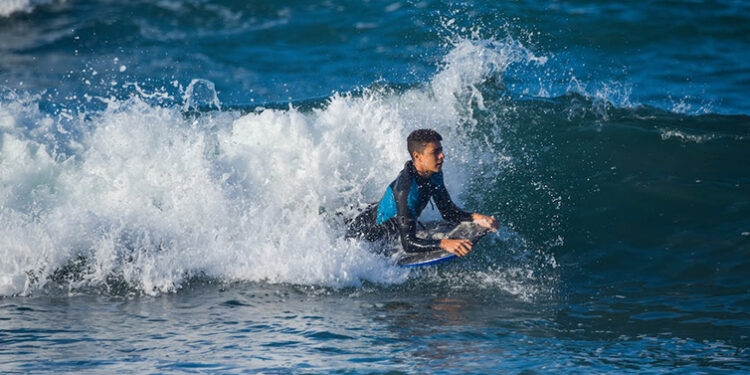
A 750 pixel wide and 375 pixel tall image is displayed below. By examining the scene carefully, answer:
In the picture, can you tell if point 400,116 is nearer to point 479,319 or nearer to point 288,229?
point 288,229

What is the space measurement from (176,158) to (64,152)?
158cm

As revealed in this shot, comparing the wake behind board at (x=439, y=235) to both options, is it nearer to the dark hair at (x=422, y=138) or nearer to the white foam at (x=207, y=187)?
the white foam at (x=207, y=187)

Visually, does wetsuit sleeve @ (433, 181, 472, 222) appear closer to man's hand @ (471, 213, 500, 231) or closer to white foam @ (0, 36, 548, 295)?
man's hand @ (471, 213, 500, 231)

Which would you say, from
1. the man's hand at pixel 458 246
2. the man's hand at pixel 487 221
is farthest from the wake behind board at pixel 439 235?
the man's hand at pixel 458 246

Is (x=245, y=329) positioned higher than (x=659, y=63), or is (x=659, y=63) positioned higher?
(x=659, y=63)

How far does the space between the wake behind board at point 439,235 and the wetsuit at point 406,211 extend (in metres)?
0.07

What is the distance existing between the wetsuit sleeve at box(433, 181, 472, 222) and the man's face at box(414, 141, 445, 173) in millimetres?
373

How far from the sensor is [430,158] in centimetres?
602

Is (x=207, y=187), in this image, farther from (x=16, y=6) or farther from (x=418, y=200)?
(x=16, y=6)

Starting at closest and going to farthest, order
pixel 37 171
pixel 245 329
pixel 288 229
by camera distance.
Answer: pixel 245 329, pixel 288 229, pixel 37 171

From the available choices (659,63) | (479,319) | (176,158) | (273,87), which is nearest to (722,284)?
(479,319)

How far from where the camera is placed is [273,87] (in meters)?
12.2

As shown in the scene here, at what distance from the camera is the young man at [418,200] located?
6000 millimetres

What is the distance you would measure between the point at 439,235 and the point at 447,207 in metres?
0.38
